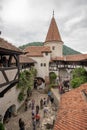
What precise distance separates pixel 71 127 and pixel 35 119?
9.06 meters

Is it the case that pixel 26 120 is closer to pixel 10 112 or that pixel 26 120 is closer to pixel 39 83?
pixel 10 112

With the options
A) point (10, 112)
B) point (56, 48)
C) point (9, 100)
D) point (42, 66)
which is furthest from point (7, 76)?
point (56, 48)

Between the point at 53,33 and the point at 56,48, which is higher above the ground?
the point at 53,33

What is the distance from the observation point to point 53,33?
4075cm

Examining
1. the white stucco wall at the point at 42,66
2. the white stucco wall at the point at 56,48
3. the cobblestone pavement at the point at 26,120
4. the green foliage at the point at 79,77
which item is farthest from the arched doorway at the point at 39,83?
the cobblestone pavement at the point at 26,120

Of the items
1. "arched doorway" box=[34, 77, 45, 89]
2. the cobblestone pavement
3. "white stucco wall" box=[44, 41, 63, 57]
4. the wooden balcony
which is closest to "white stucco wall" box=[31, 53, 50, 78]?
"arched doorway" box=[34, 77, 45, 89]

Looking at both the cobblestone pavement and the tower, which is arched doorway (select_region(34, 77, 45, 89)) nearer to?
the tower

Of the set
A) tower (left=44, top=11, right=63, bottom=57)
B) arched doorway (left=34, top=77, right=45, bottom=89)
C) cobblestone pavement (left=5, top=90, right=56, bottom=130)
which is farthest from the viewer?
tower (left=44, top=11, right=63, bottom=57)

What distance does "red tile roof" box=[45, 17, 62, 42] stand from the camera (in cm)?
4028

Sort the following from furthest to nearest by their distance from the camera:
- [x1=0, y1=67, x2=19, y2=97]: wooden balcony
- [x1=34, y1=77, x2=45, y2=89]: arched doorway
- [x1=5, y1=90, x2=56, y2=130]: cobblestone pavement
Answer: [x1=34, y1=77, x2=45, y2=89]: arched doorway, [x1=5, y1=90, x2=56, y2=130]: cobblestone pavement, [x1=0, y1=67, x2=19, y2=97]: wooden balcony

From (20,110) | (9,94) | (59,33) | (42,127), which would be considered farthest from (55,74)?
(42,127)

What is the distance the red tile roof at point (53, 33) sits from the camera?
132 feet

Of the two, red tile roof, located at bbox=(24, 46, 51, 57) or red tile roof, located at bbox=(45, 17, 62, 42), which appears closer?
red tile roof, located at bbox=(24, 46, 51, 57)

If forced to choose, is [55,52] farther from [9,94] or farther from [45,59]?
[9,94]
